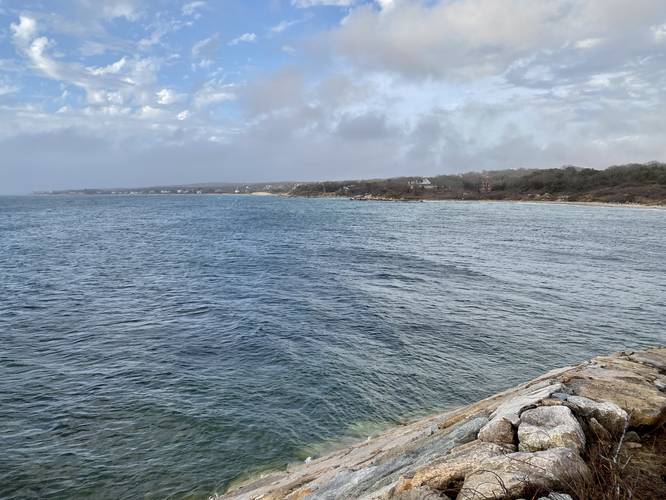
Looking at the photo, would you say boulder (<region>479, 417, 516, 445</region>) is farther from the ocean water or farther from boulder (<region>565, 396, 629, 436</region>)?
the ocean water

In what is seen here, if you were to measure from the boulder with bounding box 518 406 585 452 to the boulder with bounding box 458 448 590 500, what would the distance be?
38cm

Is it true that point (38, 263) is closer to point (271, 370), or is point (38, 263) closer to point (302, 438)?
point (271, 370)

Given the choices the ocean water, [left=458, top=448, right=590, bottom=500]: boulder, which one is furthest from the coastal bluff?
the ocean water

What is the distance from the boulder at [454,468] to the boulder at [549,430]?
259mm

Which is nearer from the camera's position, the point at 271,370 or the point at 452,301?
the point at 271,370

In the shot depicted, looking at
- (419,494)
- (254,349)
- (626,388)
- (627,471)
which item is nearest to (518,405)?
(627,471)

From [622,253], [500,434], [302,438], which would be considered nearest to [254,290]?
[302,438]

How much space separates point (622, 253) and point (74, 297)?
49684 mm

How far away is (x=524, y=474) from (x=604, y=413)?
271 centimetres

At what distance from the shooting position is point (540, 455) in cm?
493

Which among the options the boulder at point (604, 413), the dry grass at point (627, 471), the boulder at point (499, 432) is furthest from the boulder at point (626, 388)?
the boulder at point (499, 432)

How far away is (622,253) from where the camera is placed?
1730 inches

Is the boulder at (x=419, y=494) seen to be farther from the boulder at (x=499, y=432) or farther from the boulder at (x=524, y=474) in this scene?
the boulder at (x=499, y=432)

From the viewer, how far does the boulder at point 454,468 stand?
512 cm
